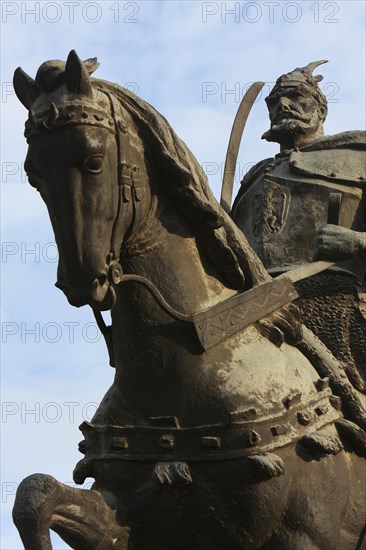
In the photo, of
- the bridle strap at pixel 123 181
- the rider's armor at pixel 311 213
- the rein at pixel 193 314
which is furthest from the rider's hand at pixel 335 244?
the bridle strap at pixel 123 181

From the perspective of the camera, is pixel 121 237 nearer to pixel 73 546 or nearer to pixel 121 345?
pixel 121 345

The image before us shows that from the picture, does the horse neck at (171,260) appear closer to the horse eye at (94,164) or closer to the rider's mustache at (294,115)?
the horse eye at (94,164)

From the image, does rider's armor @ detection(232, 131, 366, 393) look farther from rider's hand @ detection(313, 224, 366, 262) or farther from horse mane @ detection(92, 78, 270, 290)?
horse mane @ detection(92, 78, 270, 290)

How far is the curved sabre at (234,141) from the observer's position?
9.27 metres

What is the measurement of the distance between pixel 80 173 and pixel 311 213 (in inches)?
110

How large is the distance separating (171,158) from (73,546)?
1921mm

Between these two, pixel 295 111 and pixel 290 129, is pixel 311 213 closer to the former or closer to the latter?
pixel 290 129

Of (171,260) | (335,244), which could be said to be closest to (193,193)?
(171,260)

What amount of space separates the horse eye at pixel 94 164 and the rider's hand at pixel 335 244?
1754 mm

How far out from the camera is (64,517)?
6625mm

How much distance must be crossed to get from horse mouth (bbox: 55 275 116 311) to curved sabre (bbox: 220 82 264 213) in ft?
9.00

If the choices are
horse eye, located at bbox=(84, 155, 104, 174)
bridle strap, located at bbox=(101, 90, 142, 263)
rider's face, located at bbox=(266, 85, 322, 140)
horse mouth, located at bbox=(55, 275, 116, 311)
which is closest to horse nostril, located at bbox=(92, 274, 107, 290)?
horse mouth, located at bbox=(55, 275, 116, 311)

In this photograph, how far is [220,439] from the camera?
665 cm

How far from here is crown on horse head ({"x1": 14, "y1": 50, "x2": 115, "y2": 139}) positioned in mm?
6547
